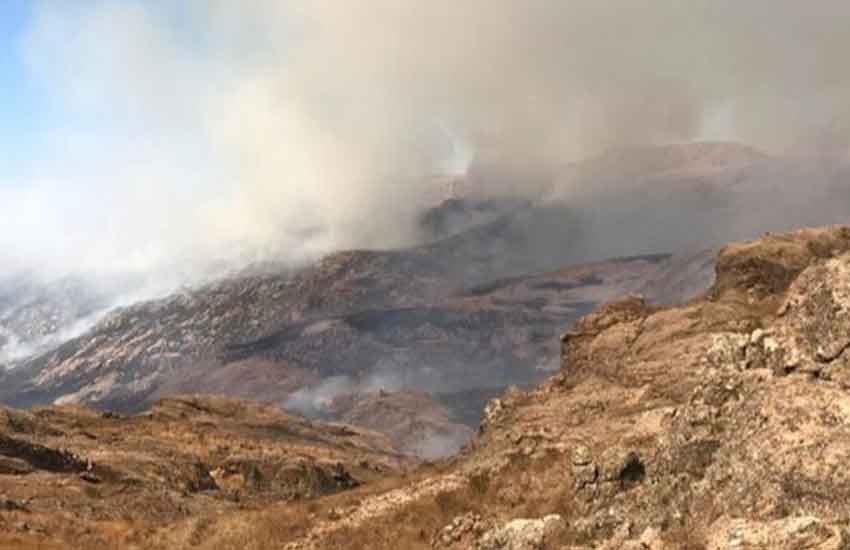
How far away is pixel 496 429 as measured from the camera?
51812 mm

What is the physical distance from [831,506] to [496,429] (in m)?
31.1

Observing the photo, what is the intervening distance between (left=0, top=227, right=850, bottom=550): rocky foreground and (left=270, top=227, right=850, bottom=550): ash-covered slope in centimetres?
7

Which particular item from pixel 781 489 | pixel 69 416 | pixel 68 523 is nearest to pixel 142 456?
pixel 69 416

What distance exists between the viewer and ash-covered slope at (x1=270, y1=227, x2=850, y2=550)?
22.4 meters

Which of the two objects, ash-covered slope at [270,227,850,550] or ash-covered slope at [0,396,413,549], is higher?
ash-covered slope at [0,396,413,549]

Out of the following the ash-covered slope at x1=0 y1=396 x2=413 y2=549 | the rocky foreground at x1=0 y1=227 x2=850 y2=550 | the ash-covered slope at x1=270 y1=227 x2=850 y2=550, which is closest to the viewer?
the ash-covered slope at x1=270 y1=227 x2=850 y2=550

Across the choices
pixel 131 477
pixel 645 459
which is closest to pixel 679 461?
pixel 645 459

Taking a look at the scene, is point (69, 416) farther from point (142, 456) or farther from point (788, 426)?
point (788, 426)

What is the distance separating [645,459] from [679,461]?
2355 millimetres

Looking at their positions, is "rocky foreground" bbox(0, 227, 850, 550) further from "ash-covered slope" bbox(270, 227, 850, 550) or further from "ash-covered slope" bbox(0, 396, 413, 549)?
"ash-covered slope" bbox(0, 396, 413, 549)

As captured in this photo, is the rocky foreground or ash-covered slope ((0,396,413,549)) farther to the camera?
ash-covered slope ((0,396,413,549))

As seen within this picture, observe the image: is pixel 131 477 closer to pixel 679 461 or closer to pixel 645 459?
pixel 645 459

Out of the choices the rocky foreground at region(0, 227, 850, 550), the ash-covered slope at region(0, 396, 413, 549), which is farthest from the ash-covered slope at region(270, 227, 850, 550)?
the ash-covered slope at region(0, 396, 413, 549)

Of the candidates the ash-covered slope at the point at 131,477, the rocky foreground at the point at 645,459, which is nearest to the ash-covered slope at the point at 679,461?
the rocky foreground at the point at 645,459
